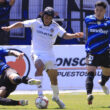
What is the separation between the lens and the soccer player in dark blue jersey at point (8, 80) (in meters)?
9.90

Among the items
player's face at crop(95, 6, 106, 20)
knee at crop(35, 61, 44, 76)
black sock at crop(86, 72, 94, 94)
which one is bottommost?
black sock at crop(86, 72, 94, 94)

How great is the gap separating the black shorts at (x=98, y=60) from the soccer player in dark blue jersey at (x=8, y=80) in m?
1.88

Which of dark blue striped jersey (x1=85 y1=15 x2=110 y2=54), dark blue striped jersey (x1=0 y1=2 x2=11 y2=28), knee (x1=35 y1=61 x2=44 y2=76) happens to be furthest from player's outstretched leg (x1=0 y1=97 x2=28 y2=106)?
dark blue striped jersey (x1=0 y1=2 x2=11 y2=28)

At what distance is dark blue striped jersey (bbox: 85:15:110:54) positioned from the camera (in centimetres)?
1153

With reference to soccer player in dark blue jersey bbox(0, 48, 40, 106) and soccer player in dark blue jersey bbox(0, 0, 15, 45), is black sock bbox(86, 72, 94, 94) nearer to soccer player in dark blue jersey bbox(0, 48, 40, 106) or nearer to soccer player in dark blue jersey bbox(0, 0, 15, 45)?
soccer player in dark blue jersey bbox(0, 48, 40, 106)

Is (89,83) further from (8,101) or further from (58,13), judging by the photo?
(58,13)

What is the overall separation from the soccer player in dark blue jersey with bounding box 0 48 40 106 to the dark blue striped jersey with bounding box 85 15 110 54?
1.97 m

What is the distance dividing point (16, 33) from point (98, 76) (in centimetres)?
453

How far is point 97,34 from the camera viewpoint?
11586 millimetres

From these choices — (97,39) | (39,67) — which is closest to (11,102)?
(39,67)

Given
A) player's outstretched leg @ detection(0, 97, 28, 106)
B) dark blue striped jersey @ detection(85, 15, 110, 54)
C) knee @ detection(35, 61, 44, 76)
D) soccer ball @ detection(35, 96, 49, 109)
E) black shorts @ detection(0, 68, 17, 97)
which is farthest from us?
dark blue striped jersey @ detection(85, 15, 110, 54)

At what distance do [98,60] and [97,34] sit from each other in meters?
0.56

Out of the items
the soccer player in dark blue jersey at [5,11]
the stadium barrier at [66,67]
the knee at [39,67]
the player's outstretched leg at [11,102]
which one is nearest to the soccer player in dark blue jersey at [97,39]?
the knee at [39,67]

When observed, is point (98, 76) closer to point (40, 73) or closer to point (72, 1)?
point (72, 1)
